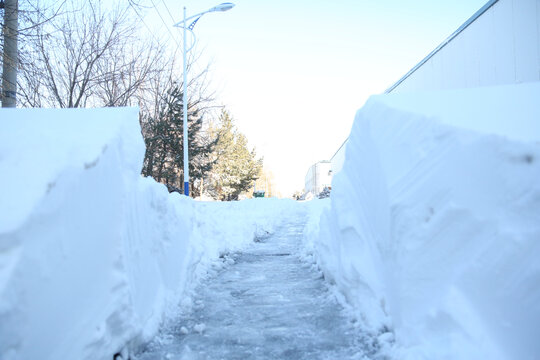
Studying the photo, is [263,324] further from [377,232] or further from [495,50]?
[495,50]

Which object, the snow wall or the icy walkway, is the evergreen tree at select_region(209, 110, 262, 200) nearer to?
the icy walkway

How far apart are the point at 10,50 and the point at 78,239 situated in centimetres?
514

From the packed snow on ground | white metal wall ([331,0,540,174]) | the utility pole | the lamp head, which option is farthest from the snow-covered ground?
the lamp head

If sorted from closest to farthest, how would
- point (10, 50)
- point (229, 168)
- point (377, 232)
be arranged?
1. point (377, 232)
2. point (10, 50)
3. point (229, 168)

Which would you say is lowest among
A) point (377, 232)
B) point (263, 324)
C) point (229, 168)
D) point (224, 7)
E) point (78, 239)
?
point (263, 324)

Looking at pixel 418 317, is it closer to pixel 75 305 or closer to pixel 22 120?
pixel 75 305

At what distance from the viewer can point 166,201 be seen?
4547 mm

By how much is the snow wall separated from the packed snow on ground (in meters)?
2.04

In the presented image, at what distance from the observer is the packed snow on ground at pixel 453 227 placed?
224 centimetres

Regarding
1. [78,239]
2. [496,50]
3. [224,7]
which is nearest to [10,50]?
[78,239]

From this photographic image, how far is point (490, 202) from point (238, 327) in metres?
2.47

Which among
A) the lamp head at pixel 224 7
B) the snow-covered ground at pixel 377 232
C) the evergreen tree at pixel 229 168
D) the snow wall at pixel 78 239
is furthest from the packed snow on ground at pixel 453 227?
the evergreen tree at pixel 229 168

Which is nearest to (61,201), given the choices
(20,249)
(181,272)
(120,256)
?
(20,249)

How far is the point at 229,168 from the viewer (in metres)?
34.0
